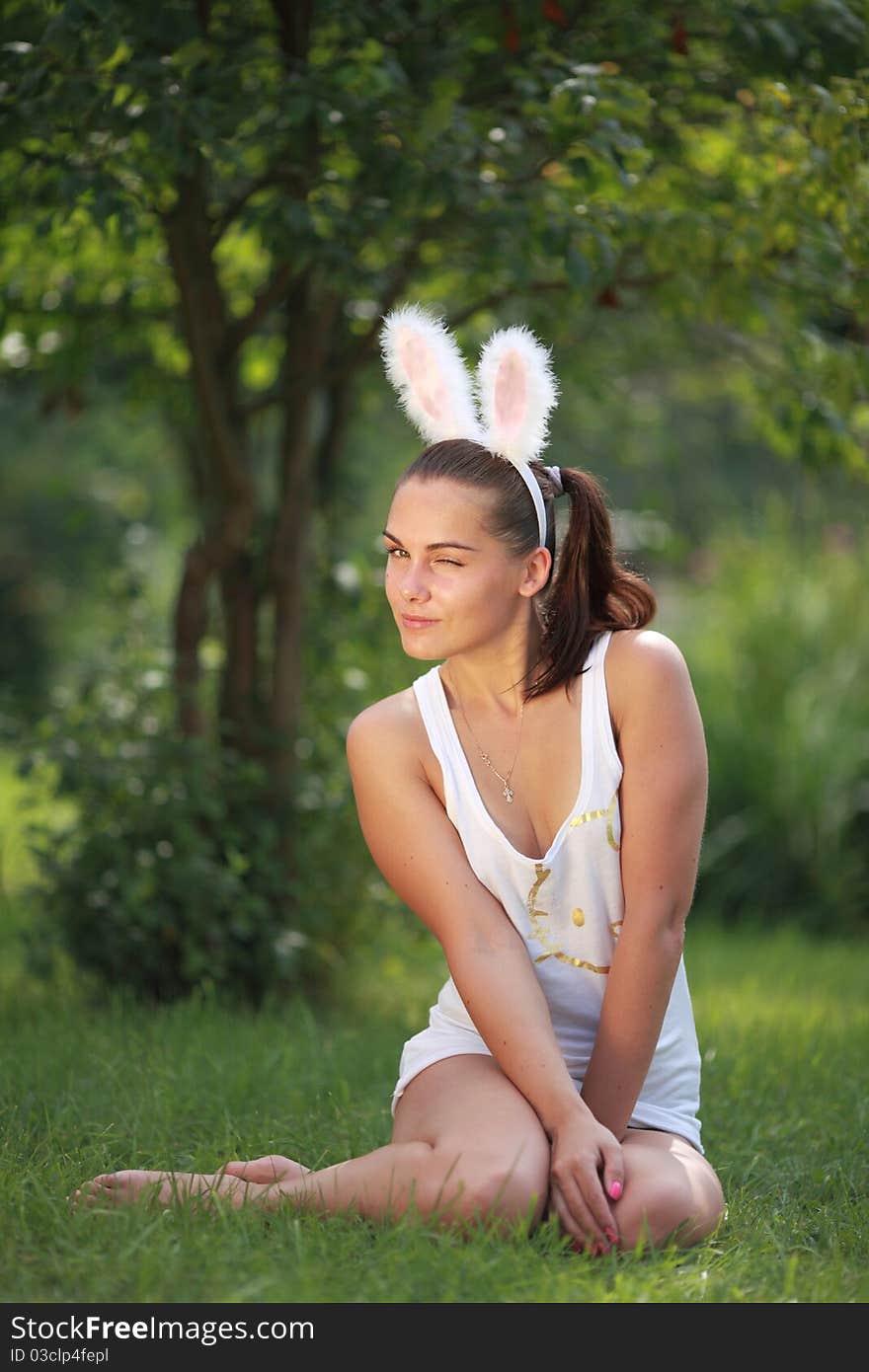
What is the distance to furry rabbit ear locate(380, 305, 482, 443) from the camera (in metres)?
2.54

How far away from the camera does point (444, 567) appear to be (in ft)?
7.98

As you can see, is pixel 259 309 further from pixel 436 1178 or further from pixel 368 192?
pixel 436 1178

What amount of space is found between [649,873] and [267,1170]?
74 centimetres

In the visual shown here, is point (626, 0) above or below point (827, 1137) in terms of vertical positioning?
above

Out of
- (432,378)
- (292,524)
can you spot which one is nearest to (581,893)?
(432,378)

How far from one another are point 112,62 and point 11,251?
129cm

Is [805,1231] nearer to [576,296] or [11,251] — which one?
[576,296]

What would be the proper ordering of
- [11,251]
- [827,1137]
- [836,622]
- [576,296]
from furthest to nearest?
[836,622], [11,251], [576,296], [827,1137]

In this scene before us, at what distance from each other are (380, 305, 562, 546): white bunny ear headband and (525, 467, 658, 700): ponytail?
0.06 meters

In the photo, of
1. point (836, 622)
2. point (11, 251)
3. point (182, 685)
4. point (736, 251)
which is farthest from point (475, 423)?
A: point (836, 622)

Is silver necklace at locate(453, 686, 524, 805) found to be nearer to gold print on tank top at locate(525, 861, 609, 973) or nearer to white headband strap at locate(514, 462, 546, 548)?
gold print on tank top at locate(525, 861, 609, 973)

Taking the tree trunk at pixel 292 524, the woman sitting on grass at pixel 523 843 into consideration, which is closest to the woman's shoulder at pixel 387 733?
the woman sitting on grass at pixel 523 843

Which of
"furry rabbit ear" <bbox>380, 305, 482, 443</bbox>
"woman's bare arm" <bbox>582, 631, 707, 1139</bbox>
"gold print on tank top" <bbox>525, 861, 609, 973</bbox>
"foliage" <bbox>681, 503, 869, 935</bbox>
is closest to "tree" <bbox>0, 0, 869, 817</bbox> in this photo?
"furry rabbit ear" <bbox>380, 305, 482, 443</bbox>

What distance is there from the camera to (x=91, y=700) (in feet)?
13.2
